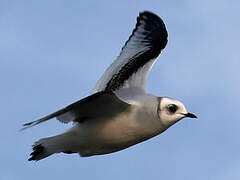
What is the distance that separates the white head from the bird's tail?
60.7 inches

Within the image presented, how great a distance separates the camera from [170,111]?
9.37 meters

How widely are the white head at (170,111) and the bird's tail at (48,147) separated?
5.06 feet

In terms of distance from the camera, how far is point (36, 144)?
33.0 ft

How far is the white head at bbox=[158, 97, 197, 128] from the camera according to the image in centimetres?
935

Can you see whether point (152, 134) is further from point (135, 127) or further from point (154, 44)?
point (154, 44)

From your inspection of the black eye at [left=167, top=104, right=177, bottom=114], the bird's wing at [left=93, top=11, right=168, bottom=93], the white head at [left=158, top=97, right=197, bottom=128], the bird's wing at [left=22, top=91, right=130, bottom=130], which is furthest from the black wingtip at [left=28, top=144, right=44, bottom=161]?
the black eye at [left=167, top=104, right=177, bottom=114]

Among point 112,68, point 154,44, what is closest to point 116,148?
point 112,68

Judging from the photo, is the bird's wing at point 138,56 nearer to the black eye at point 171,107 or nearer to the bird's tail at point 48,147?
the black eye at point 171,107

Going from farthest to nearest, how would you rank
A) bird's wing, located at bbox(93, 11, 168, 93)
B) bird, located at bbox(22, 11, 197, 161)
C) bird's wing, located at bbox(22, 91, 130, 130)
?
bird's wing, located at bbox(93, 11, 168, 93)
bird, located at bbox(22, 11, 197, 161)
bird's wing, located at bbox(22, 91, 130, 130)

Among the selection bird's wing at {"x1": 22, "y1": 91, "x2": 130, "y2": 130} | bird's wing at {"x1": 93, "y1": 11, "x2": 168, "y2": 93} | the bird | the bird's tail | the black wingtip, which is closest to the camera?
bird's wing at {"x1": 22, "y1": 91, "x2": 130, "y2": 130}

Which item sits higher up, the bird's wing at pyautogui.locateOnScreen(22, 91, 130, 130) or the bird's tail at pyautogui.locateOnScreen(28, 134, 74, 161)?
the bird's wing at pyautogui.locateOnScreen(22, 91, 130, 130)

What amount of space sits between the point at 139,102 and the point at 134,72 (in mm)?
1496

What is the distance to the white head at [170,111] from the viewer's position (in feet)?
30.7

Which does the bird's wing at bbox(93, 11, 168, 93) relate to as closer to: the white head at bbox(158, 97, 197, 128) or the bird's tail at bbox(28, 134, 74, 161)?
the white head at bbox(158, 97, 197, 128)
